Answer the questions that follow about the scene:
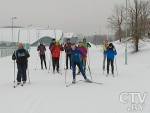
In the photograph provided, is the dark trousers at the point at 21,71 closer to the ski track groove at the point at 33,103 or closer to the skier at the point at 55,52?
the ski track groove at the point at 33,103

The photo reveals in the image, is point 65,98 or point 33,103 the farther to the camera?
point 65,98

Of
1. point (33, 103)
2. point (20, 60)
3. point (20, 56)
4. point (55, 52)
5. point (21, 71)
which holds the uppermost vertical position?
point (55, 52)

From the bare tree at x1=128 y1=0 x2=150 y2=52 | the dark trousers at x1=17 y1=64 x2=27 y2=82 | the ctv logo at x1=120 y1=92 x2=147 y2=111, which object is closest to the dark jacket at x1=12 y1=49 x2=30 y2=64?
the dark trousers at x1=17 y1=64 x2=27 y2=82

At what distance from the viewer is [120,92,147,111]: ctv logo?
5967 millimetres

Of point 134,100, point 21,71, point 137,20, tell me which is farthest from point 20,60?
point 137,20

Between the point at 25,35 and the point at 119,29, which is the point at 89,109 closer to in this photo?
the point at 119,29

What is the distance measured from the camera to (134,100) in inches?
260

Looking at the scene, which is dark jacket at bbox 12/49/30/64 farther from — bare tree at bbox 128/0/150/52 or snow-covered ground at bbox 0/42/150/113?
bare tree at bbox 128/0/150/52

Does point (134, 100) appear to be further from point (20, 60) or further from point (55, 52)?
point (55, 52)

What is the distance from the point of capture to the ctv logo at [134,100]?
235 inches

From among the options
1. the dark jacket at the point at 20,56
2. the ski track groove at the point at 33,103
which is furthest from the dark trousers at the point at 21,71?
the ski track groove at the point at 33,103

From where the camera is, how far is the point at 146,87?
8656 millimetres

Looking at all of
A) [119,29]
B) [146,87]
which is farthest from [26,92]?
[119,29]

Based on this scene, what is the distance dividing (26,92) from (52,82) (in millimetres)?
2051
